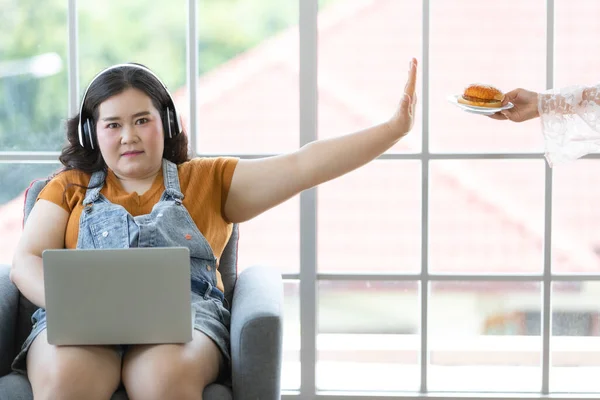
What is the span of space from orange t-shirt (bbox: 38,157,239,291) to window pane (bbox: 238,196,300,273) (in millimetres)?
536

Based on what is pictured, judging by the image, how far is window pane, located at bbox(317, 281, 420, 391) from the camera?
9.71 ft

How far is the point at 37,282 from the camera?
2193 mm

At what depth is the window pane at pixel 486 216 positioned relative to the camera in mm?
2871

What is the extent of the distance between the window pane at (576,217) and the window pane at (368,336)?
0.52m

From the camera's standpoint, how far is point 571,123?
2207mm

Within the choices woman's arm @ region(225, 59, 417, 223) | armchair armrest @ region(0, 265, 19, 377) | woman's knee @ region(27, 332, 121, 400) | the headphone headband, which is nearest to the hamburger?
woman's arm @ region(225, 59, 417, 223)

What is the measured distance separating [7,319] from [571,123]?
5.17ft

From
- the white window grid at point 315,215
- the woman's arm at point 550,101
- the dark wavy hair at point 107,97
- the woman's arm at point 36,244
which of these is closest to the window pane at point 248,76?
the white window grid at point 315,215

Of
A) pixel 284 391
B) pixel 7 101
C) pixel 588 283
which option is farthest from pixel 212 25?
pixel 588 283

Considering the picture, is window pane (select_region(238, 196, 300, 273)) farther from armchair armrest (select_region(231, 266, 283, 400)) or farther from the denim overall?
armchair armrest (select_region(231, 266, 283, 400))

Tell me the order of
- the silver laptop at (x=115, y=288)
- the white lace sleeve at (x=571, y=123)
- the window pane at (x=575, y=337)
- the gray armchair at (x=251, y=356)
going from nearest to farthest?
the silver laptop at (x=115, y=288), the gray armchair at (x=251, y=356), the white lace sleeve at (x=571, y=123), the window pane at (x=575, y=337)

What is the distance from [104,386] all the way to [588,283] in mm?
1731

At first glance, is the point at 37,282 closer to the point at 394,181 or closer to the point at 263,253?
the point at 263,253

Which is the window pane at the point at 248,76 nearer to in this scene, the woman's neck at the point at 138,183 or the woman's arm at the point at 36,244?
the woman's neck at the point at 138,183
